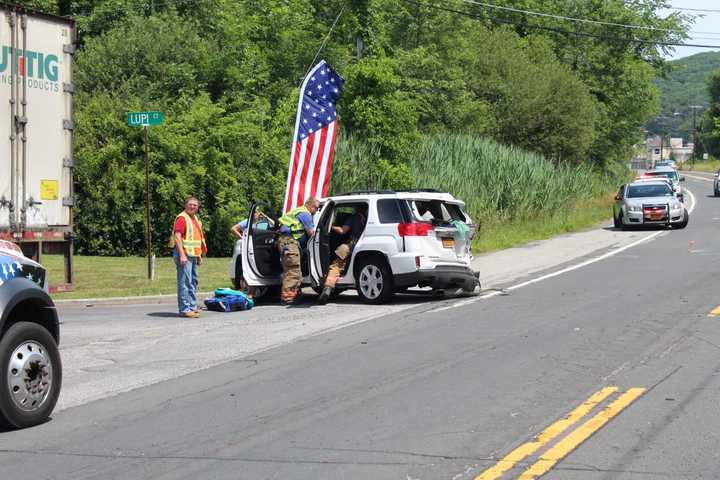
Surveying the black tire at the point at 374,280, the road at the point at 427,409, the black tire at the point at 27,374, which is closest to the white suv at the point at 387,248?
the black tire at the point at 374,280

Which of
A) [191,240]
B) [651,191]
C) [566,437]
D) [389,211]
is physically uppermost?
[651,191]

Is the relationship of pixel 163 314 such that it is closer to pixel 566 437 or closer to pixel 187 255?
pixel 187 255

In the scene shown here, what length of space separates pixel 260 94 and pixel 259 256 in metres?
18.0

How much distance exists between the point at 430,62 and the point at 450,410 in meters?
37.6

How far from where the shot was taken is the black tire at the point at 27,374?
26.5 feet

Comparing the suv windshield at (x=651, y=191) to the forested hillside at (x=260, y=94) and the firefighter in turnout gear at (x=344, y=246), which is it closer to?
the forested hillside at (x=260, y=94)

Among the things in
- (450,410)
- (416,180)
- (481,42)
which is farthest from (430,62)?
(450,410)

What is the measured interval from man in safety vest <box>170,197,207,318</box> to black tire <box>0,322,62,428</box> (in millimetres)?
6783

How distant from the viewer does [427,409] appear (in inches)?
338

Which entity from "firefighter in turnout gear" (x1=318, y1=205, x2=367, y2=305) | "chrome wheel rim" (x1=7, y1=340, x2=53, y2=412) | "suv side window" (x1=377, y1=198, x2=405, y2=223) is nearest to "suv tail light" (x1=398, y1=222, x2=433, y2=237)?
"suv side window" (x1=377, y1=198, x2=405, y2=223)

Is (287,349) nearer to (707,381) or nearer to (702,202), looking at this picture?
(707,381)

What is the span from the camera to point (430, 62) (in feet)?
148

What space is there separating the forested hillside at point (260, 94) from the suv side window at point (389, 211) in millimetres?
8051

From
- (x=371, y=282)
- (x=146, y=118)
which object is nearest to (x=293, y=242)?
(x=371, y=282)
